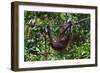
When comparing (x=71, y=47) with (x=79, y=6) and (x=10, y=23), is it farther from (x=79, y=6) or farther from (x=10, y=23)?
(x=10, y=23)

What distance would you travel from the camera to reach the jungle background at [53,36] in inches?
71.8

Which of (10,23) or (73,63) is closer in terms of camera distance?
(10,23)

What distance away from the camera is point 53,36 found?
6.23ft

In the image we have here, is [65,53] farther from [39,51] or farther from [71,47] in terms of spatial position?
[39,51]

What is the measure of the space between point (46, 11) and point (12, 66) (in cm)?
53

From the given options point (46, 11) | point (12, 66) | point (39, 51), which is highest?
point (46, 11)

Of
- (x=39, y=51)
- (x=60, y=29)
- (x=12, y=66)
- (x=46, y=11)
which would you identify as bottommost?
(x=12, y=66)

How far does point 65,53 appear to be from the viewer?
1946 millimetres

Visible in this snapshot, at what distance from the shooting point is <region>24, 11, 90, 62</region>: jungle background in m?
1.82

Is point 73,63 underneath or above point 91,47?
underneath

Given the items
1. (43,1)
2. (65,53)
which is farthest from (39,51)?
(43,1)

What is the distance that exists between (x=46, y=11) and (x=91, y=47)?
1.78ft

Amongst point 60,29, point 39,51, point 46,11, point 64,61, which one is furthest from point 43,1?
point 64,61

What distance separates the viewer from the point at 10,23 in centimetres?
179
